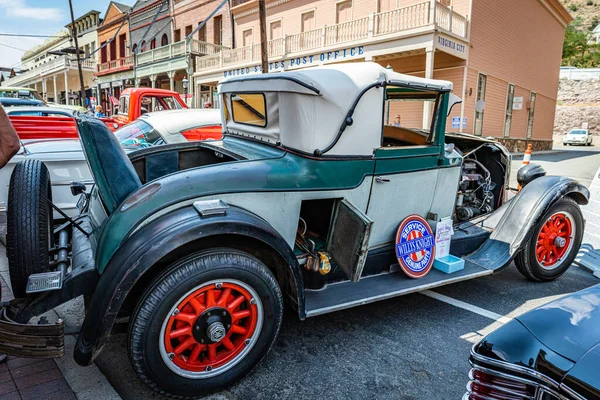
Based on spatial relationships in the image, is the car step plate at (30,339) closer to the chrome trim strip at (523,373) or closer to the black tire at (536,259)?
the chrome trim strip at (523,373)

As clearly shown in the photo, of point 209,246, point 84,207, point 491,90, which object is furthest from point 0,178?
point 491,90

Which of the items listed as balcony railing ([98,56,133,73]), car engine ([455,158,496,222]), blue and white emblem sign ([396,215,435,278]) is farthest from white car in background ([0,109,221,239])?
balcony railing ([98,56,133,73])

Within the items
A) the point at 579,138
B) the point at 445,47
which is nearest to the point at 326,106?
the point at 445,47

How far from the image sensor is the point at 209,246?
252 centimetres

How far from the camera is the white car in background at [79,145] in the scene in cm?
512

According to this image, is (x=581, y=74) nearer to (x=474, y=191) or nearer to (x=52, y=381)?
(x=474, y=191)

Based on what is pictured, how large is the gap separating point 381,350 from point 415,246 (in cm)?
94

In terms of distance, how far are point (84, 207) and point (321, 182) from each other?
7.11ft

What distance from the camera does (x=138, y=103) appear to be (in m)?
10.7

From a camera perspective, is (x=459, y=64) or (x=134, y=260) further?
(x=459, y=64)

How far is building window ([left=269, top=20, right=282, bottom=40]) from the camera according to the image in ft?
74.3

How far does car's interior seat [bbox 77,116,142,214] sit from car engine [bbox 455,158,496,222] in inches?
130

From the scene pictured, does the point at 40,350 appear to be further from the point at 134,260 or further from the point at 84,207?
the point at 84,207

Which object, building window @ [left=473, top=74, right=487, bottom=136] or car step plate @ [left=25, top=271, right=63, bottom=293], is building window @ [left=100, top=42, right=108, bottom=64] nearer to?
building window @ [left=473, top=74, right=487, bottom=136]
